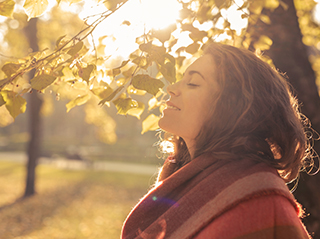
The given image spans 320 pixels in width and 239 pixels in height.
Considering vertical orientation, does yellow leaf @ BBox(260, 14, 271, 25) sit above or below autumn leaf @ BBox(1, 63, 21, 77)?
above

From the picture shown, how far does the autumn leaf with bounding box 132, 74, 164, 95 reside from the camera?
154 centimetres

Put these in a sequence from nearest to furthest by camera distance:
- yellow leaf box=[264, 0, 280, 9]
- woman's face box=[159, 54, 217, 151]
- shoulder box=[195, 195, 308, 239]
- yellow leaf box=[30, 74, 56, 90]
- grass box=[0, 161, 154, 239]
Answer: shoulder box=[195, 195, 308, 239], yellow leaf box=[30, 74, 56, 90], woman's face box=[159, 54, 217, 151], yellow leaf box=[264, 0, 280, 9], grass box=[0, 161, 154, 239]

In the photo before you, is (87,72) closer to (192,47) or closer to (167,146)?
(192,47)

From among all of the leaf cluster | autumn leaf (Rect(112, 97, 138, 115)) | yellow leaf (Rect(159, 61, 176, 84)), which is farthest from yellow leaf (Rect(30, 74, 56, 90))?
yellow leaf (Rect(159, 61, 176, 84))

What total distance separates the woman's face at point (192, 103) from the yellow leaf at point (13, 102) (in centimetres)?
82

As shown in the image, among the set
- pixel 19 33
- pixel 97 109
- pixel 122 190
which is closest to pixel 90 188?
pixel 122 190

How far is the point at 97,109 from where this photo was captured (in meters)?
11.2

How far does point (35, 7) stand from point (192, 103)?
1.00 m

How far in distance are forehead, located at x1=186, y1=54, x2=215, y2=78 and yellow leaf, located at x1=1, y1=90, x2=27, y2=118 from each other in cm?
103

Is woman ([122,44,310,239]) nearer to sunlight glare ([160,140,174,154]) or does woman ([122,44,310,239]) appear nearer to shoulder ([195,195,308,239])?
shoulder ([195,195,308,239])

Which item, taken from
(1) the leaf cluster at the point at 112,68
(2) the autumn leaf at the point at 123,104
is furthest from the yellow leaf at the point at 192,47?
(2) the autumn leaf at the point at 123,104

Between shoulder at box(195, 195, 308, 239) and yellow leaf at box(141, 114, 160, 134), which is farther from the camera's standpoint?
yellow leaf at box(141, 114, 160, 134)

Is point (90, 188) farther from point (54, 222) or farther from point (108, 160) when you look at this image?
point (108, 160)

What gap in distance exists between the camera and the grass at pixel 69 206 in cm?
665
